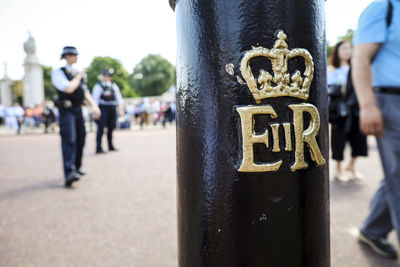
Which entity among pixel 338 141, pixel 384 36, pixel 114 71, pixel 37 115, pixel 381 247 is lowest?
pixel 381 247

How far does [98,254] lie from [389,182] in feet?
6.43

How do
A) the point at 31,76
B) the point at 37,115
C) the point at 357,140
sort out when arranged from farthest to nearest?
the point at 31,76, the point at 37,115, the point at 357,140

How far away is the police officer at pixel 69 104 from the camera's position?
3953 millimetres

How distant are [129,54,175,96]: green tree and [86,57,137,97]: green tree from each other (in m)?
4.50

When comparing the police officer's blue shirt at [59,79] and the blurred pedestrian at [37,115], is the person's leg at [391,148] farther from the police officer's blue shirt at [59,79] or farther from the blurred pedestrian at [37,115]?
the blurred pedestrian at [37,115]

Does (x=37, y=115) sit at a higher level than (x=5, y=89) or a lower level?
lower

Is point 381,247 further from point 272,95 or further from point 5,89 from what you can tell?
point 5,89

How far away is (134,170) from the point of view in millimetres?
5043

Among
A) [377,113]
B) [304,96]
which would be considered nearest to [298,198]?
[304,96]

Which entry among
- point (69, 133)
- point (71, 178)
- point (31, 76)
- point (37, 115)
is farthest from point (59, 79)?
point (31, 76)

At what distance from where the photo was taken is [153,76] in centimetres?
5162

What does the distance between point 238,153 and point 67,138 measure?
12.2 ft

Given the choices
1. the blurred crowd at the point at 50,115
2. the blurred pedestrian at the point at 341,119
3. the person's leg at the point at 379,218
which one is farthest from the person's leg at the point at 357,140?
the blurred crowd at the point at 50,115

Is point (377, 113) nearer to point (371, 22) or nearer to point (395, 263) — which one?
point (371, 22)
